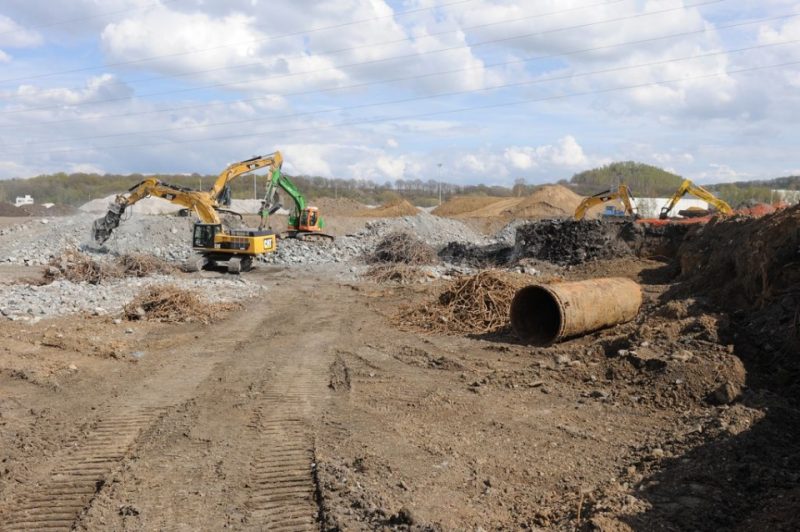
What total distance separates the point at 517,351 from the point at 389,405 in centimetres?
336

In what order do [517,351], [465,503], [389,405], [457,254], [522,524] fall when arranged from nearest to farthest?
[522,524] < [465,503] < [389,405] < [517,351] < [457,254]

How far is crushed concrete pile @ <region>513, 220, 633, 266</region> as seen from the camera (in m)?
22.1

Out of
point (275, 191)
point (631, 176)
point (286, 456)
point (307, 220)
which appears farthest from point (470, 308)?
point (631, 176)

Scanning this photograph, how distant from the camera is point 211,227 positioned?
21422mm

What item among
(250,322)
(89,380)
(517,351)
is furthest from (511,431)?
(250,322)

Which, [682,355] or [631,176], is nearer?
[682,355]

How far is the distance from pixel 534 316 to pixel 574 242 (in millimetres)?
11552

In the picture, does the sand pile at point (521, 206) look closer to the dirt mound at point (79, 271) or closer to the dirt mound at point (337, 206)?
the dirt mound at point (337, 206)

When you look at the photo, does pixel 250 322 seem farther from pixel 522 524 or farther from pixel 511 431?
pixel 522 524

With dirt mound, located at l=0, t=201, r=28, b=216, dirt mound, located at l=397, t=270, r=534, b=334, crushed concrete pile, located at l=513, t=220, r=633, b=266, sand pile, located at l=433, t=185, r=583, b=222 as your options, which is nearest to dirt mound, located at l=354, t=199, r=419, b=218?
sand pile, located at l=433, t=185, r=583, b=222

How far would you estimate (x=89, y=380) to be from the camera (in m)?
8.68

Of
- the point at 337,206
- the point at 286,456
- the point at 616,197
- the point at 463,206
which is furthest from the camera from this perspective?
the point at 463,206

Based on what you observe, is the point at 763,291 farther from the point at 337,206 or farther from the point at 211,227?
the point at 337,206

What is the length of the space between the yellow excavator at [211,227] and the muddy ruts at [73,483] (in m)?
14.6
